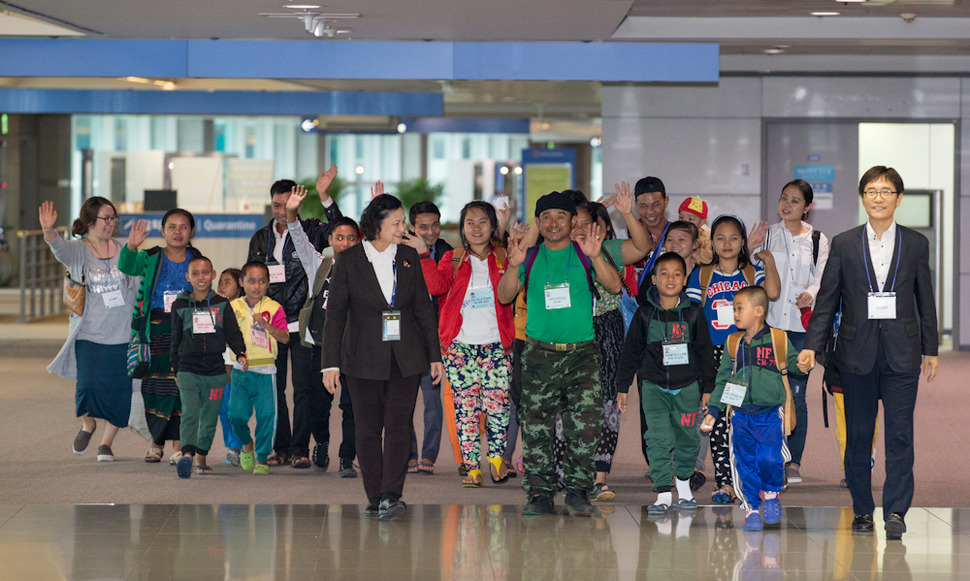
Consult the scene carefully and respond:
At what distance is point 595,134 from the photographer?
3069 centimetres

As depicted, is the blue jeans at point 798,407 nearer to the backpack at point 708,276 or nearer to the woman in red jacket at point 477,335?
the backpack at point 708,276

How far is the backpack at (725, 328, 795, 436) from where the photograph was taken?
5.87 m

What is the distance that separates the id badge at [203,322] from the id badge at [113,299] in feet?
2.57

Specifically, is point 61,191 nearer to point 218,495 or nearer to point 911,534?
point 218,495

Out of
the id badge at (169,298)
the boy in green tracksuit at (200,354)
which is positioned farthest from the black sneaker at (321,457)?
the id badge at (169,298)

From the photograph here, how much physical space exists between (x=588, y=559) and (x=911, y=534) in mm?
1721

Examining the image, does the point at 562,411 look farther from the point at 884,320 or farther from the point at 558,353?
the point at 884,320

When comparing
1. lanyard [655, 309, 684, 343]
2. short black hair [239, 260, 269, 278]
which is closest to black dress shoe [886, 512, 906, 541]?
lanyard [655, 309, 684, 343]

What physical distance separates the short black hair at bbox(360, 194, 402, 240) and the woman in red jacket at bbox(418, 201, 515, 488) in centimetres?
76

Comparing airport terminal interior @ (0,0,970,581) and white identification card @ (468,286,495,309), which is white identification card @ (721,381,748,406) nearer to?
airport terminal interior @ (0,0,970,581)

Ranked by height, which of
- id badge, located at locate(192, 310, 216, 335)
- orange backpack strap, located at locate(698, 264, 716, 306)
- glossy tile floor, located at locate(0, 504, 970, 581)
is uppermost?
orange backpack strap, located at locate(698, 264, 716, 306)

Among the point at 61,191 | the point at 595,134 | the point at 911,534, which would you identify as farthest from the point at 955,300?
the point at 61,191

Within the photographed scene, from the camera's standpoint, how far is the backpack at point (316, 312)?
719cm

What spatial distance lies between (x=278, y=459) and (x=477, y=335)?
180 cm
